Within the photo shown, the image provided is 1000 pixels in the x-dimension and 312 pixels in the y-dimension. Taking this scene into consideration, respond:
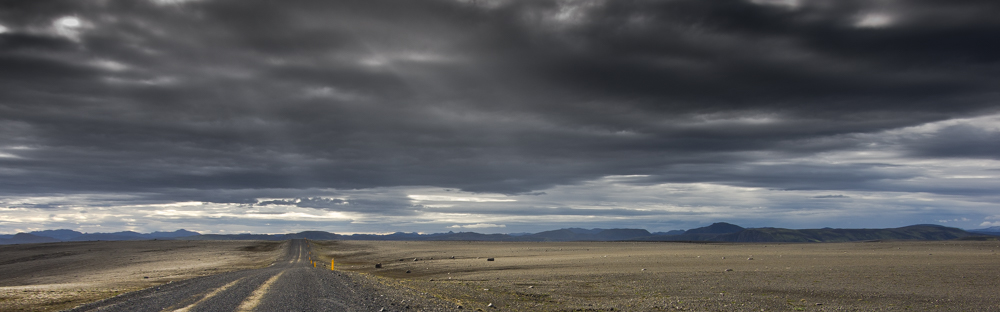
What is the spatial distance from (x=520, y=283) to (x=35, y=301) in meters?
28.5

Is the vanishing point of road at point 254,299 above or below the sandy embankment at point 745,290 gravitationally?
above

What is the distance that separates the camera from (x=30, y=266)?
86000 mm

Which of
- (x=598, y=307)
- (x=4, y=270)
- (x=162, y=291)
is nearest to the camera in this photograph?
(x=598, y=307)

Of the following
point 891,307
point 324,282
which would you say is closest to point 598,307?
point 891,307

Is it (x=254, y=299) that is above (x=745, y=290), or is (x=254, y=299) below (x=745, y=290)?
above

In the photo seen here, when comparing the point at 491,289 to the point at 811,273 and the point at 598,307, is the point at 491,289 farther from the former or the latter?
the point at 811,273

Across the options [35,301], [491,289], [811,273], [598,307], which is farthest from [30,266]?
[811,273]

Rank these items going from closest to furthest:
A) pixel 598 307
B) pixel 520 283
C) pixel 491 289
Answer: pixel 598 307, pixel 491 289, pixel 520 283

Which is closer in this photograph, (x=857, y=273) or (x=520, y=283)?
(x=520, y=283)

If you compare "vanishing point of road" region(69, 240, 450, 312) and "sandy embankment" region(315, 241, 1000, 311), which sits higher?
"vanishing point of road" region(69, 240, 450, 312)

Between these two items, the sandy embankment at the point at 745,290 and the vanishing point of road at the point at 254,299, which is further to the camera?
the sandy embankment at the point at 745,290

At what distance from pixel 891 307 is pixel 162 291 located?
40.6 meters

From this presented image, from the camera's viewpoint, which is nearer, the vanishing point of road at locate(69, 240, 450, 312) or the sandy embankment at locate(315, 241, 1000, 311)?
the vanishing point of road at locate(69, 240, 450, 312)

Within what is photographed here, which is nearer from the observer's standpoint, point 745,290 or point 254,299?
point 254,299
